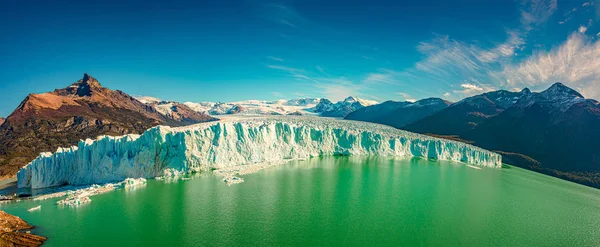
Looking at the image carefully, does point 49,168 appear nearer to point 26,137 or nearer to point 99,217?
point 99,217

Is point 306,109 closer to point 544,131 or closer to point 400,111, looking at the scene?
point 400,111

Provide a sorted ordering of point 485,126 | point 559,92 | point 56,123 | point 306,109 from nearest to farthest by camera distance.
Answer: point 56,123
point 559,92
point 485,126
point 306,109

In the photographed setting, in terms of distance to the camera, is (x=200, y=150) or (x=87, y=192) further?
(x=200, y=150)

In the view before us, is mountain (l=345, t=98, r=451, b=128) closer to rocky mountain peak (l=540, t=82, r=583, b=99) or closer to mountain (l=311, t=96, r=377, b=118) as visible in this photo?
mountain (l=311, t=96, r=377, b=118)

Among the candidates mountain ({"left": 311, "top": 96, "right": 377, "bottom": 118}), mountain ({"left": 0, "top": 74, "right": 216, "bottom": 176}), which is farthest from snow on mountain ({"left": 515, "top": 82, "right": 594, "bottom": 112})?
mountain ({"left": 0, "top": 74, "right": 216, "bottom": 176})

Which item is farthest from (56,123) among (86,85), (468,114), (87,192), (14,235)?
(468,114)

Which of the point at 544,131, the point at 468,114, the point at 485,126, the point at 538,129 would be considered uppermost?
the point at 468,114
